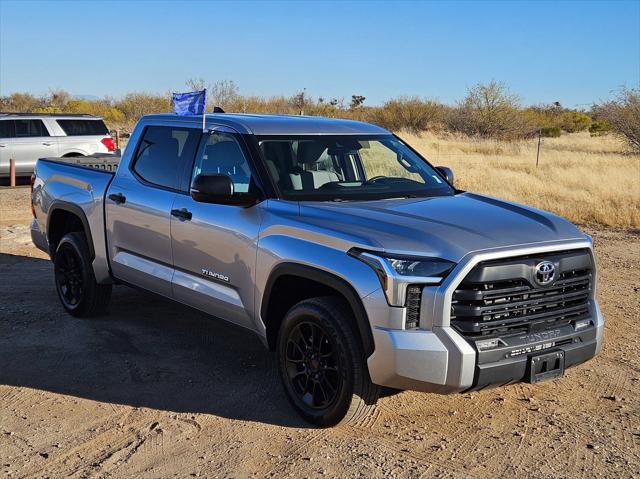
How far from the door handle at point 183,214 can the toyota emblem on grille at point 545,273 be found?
2362 mm

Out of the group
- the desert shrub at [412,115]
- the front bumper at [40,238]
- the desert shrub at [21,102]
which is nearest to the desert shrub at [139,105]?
the desert shrub at [21,102]

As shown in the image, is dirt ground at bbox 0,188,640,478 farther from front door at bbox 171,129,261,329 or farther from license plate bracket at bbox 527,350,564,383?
front door at bbox 171,129,261,329

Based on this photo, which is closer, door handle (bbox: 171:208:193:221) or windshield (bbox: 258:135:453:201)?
windshield (bbox: 258:135:453:201)

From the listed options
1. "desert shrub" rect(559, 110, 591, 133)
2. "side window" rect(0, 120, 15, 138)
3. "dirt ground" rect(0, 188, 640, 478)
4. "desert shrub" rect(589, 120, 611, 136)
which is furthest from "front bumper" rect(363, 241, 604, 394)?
"desert shrub" rect(559, 110, 591, 133)

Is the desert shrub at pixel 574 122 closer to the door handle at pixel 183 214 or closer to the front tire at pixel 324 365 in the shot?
the door handle at pixel 183 214

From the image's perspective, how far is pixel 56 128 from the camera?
58.4 feet

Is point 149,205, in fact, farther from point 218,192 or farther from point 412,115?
point 412,115

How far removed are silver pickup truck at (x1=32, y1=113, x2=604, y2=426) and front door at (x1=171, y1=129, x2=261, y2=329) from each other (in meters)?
0.01

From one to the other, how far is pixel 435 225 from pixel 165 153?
250cm

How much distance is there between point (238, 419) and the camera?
4.51m

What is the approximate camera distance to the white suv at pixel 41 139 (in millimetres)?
17513

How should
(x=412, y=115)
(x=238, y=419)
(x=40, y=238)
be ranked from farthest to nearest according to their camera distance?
(x=412, y=115) < (x=40, y=238) < (x=238, y=419)

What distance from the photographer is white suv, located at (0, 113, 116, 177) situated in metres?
17.5

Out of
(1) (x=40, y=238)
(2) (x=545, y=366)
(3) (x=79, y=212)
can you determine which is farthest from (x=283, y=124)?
(1) (x=40, y=238)
